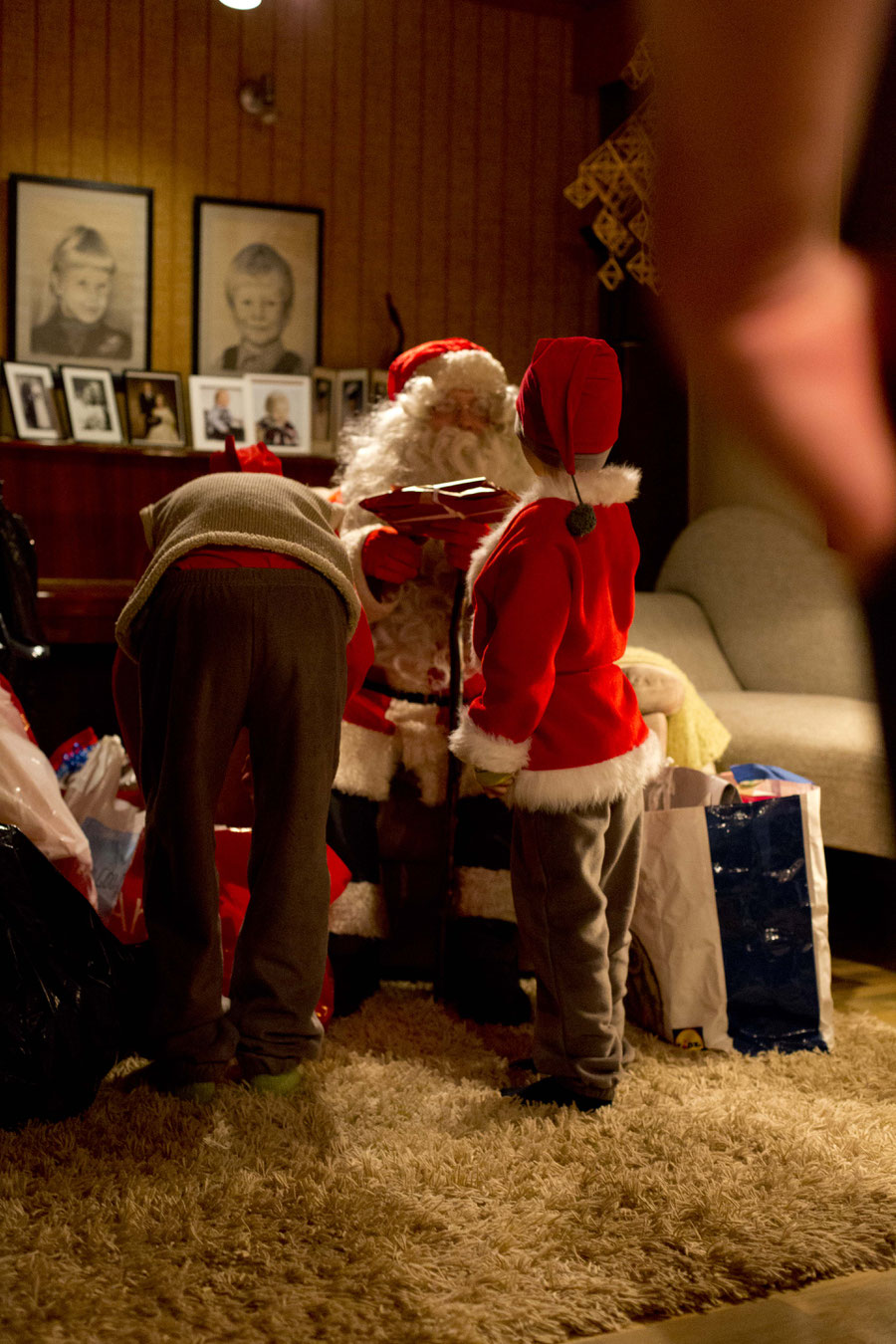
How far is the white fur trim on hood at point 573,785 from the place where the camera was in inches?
67.3

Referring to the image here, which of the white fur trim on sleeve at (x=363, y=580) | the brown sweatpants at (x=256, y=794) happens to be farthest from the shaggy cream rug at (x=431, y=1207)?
the white fur trim on sleeve at (x=363, y=580)

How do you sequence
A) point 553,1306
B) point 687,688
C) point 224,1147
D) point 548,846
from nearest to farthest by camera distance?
point 553,1306 → point 224,1147 → point 548,846 → point 687,688

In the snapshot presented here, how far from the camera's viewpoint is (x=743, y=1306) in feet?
4.18

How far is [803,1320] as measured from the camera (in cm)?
125

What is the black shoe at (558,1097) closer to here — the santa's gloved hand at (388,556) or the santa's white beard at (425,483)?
the santa's white beard at (425,483)

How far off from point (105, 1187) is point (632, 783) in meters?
0.91

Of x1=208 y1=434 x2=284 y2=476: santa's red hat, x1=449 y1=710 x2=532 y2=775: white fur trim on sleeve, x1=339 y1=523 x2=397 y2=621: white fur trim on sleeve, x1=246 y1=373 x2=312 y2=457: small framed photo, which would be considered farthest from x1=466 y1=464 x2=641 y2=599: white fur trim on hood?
x1=246 y1=373 x2=312 y2=457: small framed photo

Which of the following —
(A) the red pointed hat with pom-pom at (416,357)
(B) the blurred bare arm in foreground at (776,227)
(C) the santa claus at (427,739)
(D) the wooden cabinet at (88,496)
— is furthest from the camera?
A: (D) the wooden cabinet at (88,496)

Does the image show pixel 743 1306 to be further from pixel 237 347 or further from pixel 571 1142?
pixel 237 347

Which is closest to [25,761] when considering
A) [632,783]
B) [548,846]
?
[548,846]

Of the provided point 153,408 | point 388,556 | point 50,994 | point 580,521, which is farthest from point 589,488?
point 153,408

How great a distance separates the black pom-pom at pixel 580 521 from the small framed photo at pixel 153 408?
2.82 m

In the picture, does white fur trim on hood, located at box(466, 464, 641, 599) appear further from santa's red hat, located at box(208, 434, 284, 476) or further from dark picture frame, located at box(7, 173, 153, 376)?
dark picture frame, located at box(7, 173, 153, 376)

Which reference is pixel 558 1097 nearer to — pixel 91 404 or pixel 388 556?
pixel 388 556
